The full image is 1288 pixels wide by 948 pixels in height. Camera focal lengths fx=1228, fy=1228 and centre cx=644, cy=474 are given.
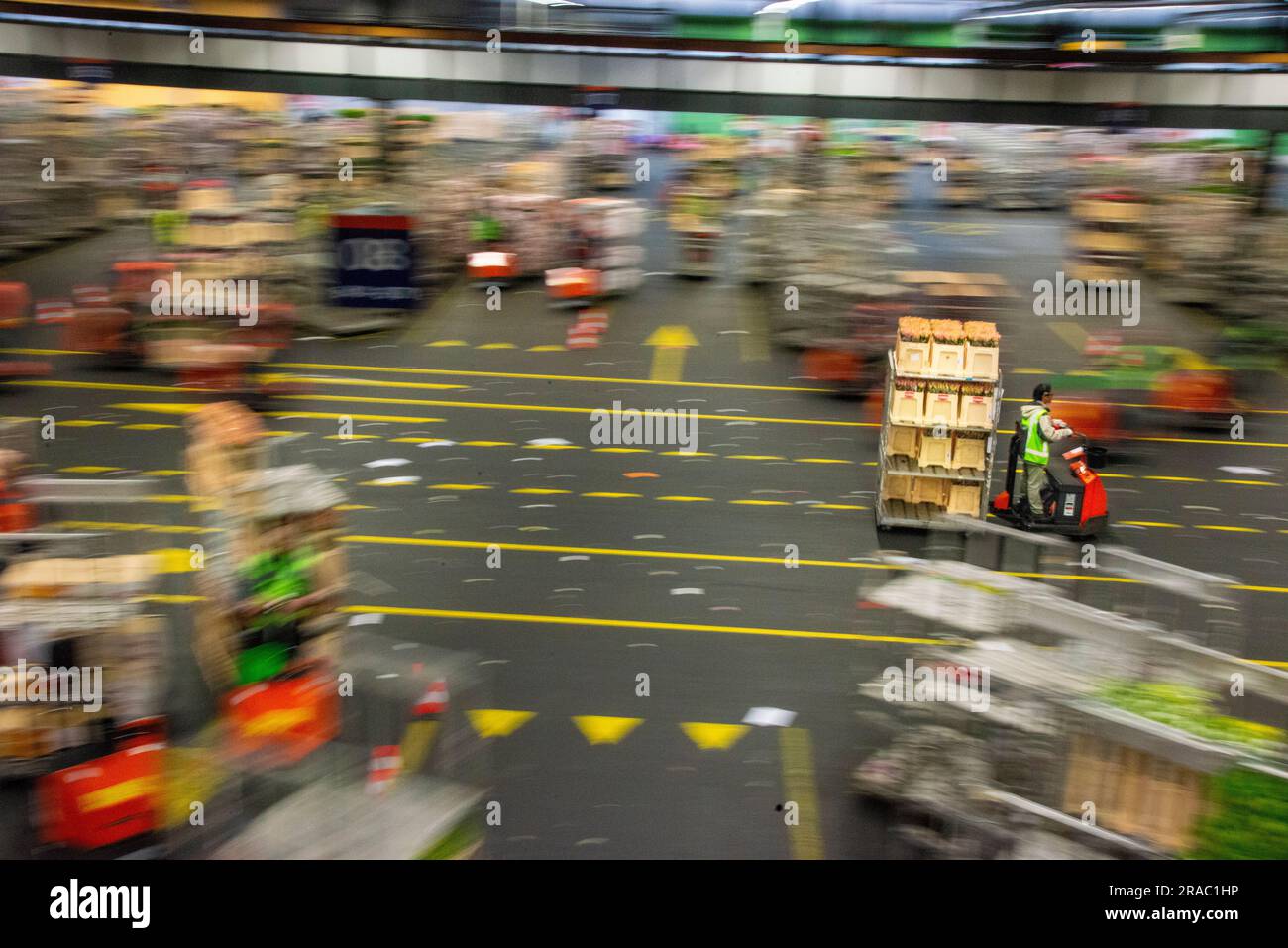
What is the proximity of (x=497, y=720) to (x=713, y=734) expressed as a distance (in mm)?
1632

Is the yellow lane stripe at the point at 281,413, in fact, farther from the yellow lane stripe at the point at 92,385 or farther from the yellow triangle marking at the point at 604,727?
the yellow triangle marking at the point at 604,727

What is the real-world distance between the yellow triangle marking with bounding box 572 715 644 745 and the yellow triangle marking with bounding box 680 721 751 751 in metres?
0.39

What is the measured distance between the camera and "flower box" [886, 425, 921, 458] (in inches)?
495

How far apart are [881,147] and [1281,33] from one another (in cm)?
854

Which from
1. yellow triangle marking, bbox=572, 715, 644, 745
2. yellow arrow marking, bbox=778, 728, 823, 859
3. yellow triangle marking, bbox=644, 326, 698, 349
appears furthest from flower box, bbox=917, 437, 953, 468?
yellow triangle marking, bbox=644, 326, 698, 349

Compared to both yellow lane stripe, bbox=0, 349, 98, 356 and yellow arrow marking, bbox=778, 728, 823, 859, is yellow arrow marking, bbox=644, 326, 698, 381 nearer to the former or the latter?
yellow lane stripe, bbox=0, 349, 98, 356

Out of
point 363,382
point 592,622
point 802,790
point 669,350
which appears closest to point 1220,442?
point 669,350

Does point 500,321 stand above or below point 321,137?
below

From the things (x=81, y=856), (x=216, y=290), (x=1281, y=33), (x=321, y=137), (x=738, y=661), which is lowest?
(x=81, y=856)

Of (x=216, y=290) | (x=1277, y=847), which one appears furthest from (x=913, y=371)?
(x=216, y=290)

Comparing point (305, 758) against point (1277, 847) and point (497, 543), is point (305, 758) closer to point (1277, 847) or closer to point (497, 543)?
point (1277, 847)

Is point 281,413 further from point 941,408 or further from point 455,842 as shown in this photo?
point 455,842

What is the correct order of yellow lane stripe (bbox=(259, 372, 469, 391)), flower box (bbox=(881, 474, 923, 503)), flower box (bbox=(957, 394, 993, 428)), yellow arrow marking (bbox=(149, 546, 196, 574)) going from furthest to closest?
yellow lane stripe (bbox=(259, 372, 469, 391)) < flower box (bbox=(881, 474, 923, 503)) < flower box (bbox=(957, 394, 993, 428)) < yellow arrow marking (bbox=(149, 546, 196, 574))

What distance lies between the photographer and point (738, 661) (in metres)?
10.3
